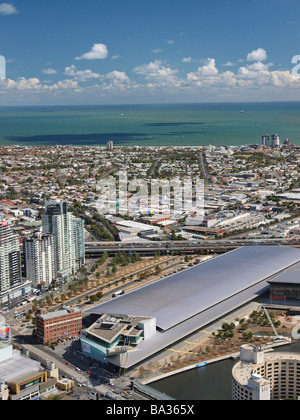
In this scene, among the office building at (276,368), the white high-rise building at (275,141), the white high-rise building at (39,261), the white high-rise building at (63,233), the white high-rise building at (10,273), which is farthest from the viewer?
the white high-rise building at (275,141)

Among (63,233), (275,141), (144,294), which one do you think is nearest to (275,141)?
(275,141)

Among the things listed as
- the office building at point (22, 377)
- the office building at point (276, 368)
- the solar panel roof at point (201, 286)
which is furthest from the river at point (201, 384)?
the office building at point (22, 377)

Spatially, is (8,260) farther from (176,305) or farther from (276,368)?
(276,368)

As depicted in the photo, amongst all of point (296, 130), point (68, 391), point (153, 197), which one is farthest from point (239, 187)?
point (296, 130)

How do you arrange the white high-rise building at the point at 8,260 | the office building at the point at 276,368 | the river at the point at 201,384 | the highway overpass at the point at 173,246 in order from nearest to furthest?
the office building at the point at 276,368 → the river at the point at 201,384 → the white high-rise building at the point at 8,260 → the highway overpass at the point at 173,246
